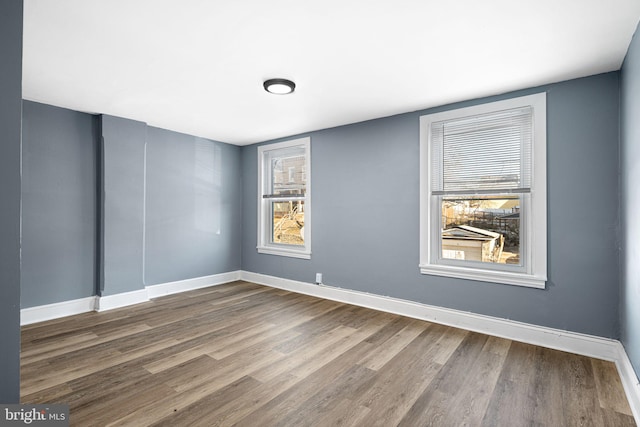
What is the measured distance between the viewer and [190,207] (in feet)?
16.2

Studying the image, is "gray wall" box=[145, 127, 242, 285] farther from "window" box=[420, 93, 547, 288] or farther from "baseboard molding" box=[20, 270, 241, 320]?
"window" box=[420, 93, 547, 288]

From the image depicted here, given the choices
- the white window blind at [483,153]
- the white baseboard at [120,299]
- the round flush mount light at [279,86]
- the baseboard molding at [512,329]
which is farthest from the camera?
the white baseboard at [120,299]

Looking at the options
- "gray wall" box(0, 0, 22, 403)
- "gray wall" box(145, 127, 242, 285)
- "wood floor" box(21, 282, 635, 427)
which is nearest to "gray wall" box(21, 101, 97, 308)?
"wood floor" box(21, 282, 635, 427)

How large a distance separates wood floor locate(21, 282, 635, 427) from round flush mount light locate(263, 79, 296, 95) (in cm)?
234

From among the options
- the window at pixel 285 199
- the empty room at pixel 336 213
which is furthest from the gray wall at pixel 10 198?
the window at pixel 285 199

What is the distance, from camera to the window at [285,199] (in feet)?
15.8

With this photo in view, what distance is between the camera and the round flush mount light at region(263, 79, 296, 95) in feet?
9.44

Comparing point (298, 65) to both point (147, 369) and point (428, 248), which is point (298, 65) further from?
point (147, 369)

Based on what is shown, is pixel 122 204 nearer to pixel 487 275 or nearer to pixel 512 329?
pixel 487 275

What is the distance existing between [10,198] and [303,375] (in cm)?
202

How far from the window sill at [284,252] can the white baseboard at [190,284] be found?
0.71 meters

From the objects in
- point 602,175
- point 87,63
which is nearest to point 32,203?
point 87,63

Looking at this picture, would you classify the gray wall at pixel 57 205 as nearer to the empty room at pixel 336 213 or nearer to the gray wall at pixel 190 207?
the empty room at pixel 336 213

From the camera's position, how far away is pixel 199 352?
2.77 meters
